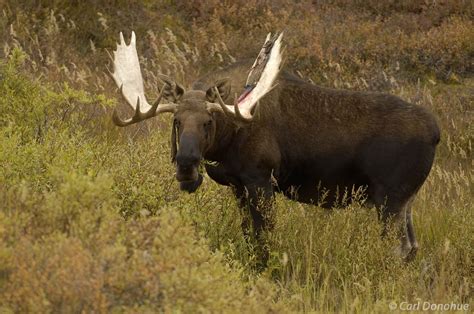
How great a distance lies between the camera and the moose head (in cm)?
610

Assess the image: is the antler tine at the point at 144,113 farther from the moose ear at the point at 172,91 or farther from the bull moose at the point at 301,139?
the moose ear at the point at 172,91

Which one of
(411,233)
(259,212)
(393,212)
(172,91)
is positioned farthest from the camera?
(411,233)

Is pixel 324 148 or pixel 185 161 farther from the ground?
pixel 185 161

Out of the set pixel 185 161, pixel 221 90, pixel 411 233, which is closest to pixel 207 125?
pixel 221 90

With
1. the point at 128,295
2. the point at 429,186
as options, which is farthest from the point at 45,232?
the point at 429,186

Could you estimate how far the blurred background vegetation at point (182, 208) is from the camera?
3830 mm

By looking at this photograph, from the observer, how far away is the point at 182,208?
6438 millimetres

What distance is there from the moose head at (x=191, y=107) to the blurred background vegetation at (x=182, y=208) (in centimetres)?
29

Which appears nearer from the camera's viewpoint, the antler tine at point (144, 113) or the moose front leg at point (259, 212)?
the antler tine at point (144, 113)

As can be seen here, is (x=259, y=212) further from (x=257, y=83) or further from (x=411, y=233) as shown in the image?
(x=411, y=233)

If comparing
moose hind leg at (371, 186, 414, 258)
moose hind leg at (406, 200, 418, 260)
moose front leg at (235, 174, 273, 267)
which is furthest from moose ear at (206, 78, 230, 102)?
moose hind leg at (406, 200, 418, 260)

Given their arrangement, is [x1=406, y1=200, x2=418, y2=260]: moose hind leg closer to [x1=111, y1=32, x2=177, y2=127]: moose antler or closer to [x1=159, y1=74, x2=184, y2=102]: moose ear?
[x1=159, y1=74, x2=184, y2=102]: moose ear

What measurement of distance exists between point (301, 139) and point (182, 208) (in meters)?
1.28

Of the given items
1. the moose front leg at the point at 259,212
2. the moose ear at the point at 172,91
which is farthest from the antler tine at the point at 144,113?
the moose front leg at the point at 259,212
